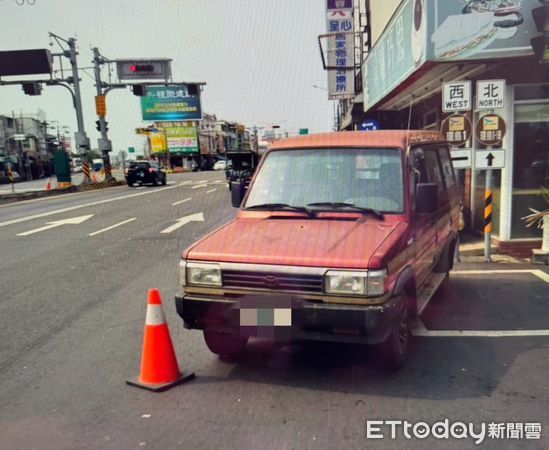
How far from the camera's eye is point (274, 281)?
11.4 feet

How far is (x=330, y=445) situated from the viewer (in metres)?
2.96

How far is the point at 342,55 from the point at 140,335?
19.4 meters

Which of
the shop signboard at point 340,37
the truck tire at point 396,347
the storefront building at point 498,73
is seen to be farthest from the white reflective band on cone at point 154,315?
the shop signboard at point 340,37

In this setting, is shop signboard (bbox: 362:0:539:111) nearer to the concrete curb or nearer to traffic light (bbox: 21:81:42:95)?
the concrete curb

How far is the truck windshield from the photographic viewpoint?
426cm

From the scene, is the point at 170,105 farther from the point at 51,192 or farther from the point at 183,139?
the point at 183,139

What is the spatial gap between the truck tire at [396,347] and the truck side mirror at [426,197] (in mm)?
821

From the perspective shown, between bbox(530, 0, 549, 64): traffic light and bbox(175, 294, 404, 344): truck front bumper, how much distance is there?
16.6ft

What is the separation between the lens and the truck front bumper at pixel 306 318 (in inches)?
132

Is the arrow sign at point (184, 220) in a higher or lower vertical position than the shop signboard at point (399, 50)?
lower

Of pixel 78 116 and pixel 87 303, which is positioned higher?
pixel 78 116

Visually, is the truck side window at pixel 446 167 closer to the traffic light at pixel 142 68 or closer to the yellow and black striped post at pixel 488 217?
the yellow and black striped post at pixel 488 217

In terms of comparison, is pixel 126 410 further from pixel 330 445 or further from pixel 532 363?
pixel 532 363

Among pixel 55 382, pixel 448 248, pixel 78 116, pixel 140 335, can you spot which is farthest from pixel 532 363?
pixel 78 116
